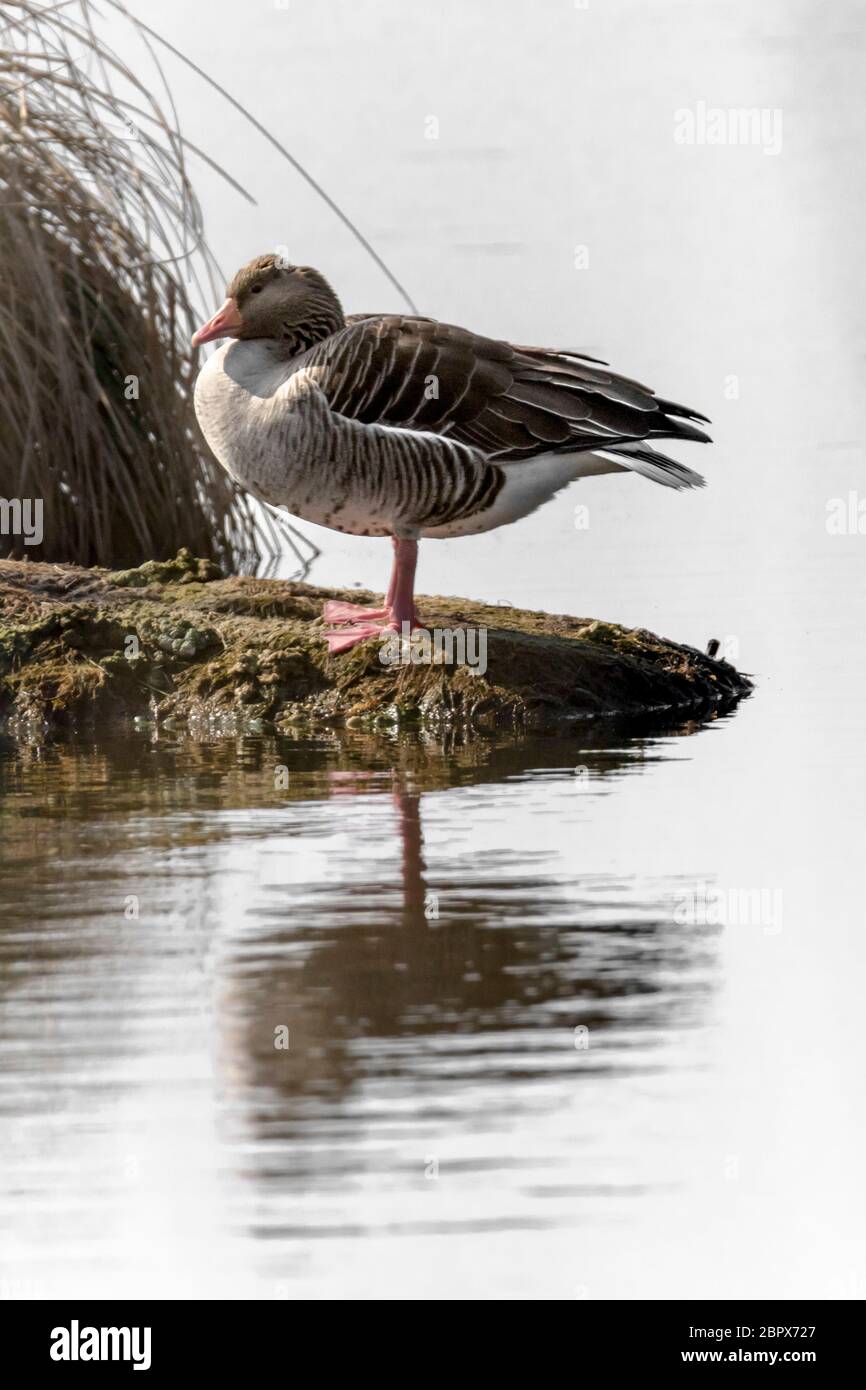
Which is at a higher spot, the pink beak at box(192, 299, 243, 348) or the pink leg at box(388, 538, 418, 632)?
the pink beak at box(192, 299, 243, 348)

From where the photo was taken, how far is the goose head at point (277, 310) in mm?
9352

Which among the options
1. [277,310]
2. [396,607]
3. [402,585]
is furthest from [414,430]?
[277,310]

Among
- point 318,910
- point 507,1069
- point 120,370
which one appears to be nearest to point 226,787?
point 318,910

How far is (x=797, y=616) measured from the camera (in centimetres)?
1122

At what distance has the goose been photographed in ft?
28.6

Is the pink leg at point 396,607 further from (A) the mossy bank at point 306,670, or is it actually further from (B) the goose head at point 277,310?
(B) the goose head at point 277,310

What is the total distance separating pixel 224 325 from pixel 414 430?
123 centimetres

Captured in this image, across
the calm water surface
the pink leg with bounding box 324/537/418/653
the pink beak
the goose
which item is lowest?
the calm water surface

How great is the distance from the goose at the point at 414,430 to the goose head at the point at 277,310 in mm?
185

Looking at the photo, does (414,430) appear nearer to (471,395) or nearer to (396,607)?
(471,395)

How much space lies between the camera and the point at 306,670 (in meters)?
9.02

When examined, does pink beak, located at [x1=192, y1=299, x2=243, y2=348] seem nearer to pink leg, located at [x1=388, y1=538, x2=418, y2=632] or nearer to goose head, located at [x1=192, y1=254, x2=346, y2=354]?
goose head, located at [x1=192, y1=254, x2=346, y2=354]

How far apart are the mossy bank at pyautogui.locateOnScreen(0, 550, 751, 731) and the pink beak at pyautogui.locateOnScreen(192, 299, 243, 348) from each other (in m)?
1.31

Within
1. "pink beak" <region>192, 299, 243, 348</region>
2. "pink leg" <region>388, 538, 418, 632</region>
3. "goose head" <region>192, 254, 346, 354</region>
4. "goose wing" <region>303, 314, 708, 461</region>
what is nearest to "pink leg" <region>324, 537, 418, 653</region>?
"pink leg" <region>388, 538, 418, 632</region>
